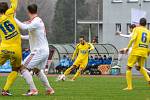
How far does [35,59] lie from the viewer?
58.9ft

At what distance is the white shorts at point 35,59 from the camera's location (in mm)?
17891

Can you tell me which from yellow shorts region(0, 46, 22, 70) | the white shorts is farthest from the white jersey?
yellow shorts region(0, 46, 22, 70)

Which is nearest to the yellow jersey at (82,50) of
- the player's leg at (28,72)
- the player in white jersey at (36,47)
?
the player in white jersey at (36,47)

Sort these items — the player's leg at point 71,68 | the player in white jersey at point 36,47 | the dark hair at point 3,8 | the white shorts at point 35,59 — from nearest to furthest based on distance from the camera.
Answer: the dark hair at point 3,8
the player in white jersey at point 36,47
the white shorts at point 35,59
the player's leg at point 71,68

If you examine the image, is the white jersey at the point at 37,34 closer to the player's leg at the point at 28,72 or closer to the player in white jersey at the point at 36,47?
the player in white jersey at the point at 36,47

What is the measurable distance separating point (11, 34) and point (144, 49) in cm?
562

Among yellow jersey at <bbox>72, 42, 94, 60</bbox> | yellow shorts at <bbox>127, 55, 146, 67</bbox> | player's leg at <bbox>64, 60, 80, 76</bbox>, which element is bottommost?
player's leg at <bbox>64, 60, 80, 76</bbox>

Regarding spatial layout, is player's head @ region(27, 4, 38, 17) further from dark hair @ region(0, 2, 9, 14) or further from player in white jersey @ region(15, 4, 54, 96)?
dark hair @ region(0, 2, 9, 14)

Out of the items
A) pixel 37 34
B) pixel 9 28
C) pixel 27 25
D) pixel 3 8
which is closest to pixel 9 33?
pixel 9 28

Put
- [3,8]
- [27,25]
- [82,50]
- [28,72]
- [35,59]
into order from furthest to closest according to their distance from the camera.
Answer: [82,50] → [35,59] → [28,72] → [27,25] → [3,8]

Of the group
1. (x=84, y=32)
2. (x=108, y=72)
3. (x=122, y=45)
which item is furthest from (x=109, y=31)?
(x=84, y=32)

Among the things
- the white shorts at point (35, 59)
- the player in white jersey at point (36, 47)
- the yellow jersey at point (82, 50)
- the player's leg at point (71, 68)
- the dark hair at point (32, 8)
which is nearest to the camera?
the dark hair at point (32, 8)

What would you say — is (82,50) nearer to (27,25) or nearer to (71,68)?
(71,68)

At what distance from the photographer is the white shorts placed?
17.9m
